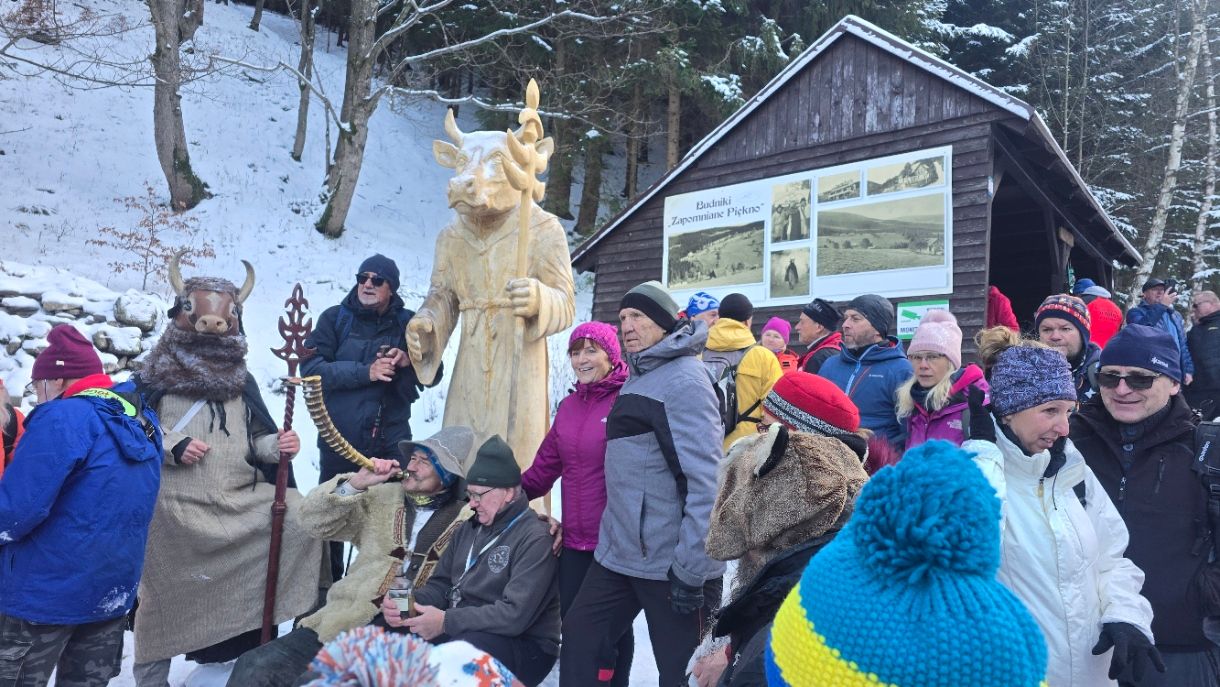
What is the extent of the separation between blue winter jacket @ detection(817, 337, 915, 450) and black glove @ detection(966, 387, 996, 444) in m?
1.85

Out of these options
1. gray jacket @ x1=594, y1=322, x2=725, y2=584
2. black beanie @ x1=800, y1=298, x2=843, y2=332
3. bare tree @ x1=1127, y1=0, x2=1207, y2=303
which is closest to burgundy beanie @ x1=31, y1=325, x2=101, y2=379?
gray jacket @ x1=594, y1=322, x2=725, y2=584

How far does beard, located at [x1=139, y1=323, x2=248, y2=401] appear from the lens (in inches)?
160

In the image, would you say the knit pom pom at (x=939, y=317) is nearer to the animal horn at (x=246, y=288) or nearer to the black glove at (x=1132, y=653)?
the black glove at (x=1132, y=653)

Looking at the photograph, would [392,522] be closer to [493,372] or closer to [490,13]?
[493,372]

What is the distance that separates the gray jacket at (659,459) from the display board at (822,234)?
825 cm

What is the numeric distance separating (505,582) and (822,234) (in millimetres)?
9407

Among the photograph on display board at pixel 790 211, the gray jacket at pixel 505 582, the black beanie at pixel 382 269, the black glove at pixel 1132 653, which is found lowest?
Answer: the gray jacket at pixel 505 582

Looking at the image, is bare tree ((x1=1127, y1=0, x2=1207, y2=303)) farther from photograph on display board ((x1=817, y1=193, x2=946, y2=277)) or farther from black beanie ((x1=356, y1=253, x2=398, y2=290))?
black beanie ((x1=356, y1=253, x2=398, y2=290))

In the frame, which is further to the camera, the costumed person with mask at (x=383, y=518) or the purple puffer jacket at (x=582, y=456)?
the costumed person with mask at (x=383, y=518)

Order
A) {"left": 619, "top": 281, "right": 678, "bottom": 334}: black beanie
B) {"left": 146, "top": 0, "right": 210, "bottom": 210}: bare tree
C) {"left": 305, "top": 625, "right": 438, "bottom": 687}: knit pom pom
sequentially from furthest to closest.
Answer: {"left": 146, "top": 0, "right": 210, "bottom": 210}: bare tree < {"left": 619, "top": 281, "right": 678, "bottom": 334}: black beanie < {"left": 305, "top": 625, "right": 438, "bottom": 687}: knit pom pom

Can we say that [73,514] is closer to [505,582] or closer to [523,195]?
[505,582]

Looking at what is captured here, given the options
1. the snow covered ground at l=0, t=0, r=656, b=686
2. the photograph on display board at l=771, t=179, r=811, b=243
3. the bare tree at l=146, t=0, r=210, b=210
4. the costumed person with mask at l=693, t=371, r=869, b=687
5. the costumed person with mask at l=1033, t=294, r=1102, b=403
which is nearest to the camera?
the costumed person with mask at l=693, t=371, r=869, b=687

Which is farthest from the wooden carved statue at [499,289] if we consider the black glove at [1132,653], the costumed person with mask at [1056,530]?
the black glove at [1132,653]

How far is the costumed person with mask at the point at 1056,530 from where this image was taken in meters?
2.23
